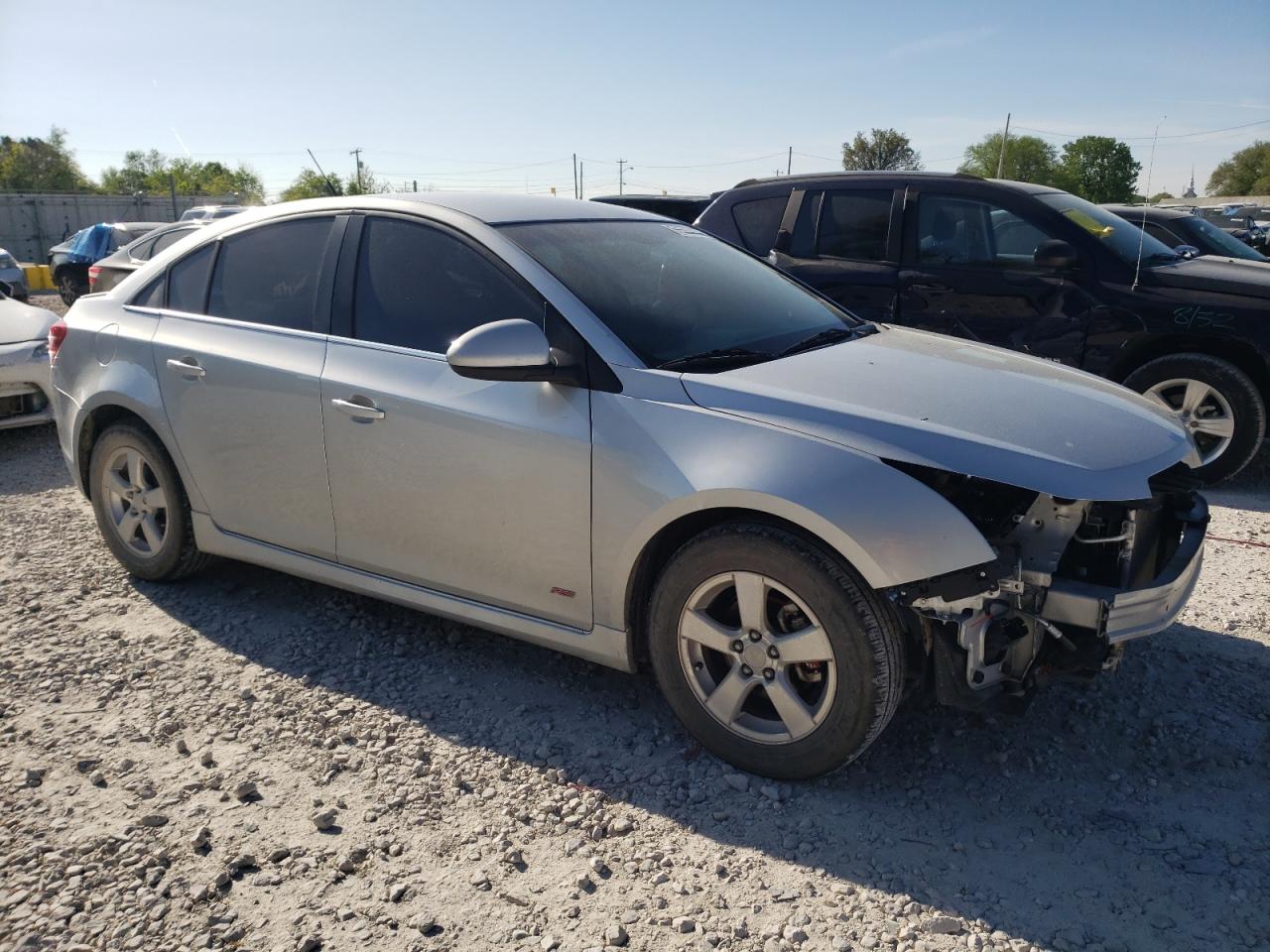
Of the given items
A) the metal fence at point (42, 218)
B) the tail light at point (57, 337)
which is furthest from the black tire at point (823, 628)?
the metal fence at point (42, 218)

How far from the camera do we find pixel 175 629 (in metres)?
4.21

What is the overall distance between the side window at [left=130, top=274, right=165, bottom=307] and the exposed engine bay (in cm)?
345

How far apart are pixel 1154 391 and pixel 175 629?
5769 millimetres

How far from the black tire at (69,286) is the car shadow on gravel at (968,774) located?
55.3ft

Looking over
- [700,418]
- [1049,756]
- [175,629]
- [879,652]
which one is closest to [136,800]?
[175,629]

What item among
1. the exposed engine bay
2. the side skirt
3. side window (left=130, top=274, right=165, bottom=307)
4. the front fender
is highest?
side window (left=130, top=274, right=165, bottom=307)

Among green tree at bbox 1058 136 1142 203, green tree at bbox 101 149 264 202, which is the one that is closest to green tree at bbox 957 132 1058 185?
green tree at bbox 1058 136 1142 203

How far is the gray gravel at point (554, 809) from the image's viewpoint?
8.12 ft

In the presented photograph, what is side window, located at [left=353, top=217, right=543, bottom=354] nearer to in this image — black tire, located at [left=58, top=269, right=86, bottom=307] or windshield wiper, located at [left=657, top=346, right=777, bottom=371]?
windshield wiper, located at [left=657, top=346, right=777, bottom=371]

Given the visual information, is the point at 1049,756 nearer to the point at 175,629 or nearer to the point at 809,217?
the point at 175,629

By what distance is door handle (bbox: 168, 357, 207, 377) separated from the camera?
410 centimetres

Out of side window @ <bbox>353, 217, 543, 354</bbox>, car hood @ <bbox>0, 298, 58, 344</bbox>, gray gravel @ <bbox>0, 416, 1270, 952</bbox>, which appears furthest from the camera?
car hood @ <bbox>0, 298, 58, 344</bbox>

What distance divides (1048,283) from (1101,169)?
9349 cm

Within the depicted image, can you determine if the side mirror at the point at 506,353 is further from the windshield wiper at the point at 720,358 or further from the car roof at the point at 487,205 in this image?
the car roof at the point at 487,205
